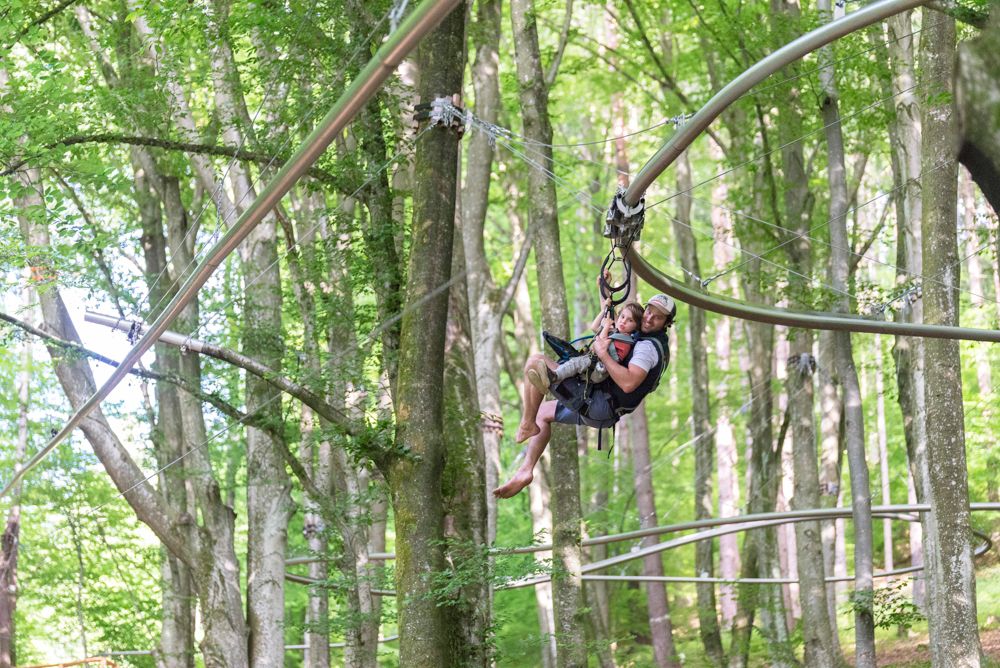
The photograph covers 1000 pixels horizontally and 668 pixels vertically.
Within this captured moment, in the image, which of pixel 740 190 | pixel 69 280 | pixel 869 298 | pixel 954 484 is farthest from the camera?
pixel 740 190

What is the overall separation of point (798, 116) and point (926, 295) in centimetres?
633

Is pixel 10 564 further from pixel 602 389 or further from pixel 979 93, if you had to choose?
pixel 979 93

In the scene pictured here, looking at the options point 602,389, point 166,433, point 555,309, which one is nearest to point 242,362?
point 602,389

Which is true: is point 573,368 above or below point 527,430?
above

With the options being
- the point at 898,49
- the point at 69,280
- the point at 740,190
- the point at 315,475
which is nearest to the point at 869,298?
the point at 898,49

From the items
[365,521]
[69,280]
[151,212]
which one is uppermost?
[151,212]

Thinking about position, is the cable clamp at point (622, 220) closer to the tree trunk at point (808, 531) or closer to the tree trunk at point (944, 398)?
the tree trunk at point (944, 398)

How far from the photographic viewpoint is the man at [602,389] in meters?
7.82

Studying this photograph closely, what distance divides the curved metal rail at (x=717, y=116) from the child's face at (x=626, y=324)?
10.4 inches

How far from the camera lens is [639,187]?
22.7 ft

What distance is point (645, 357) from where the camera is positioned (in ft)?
25.6

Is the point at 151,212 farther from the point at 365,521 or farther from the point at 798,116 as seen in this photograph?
the point at 798,116

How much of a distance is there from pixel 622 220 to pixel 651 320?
942 millimetres

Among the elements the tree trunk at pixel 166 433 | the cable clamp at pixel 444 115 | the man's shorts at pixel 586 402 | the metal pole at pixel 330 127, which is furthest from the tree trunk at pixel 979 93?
the tree trunk at pixel 166 433
